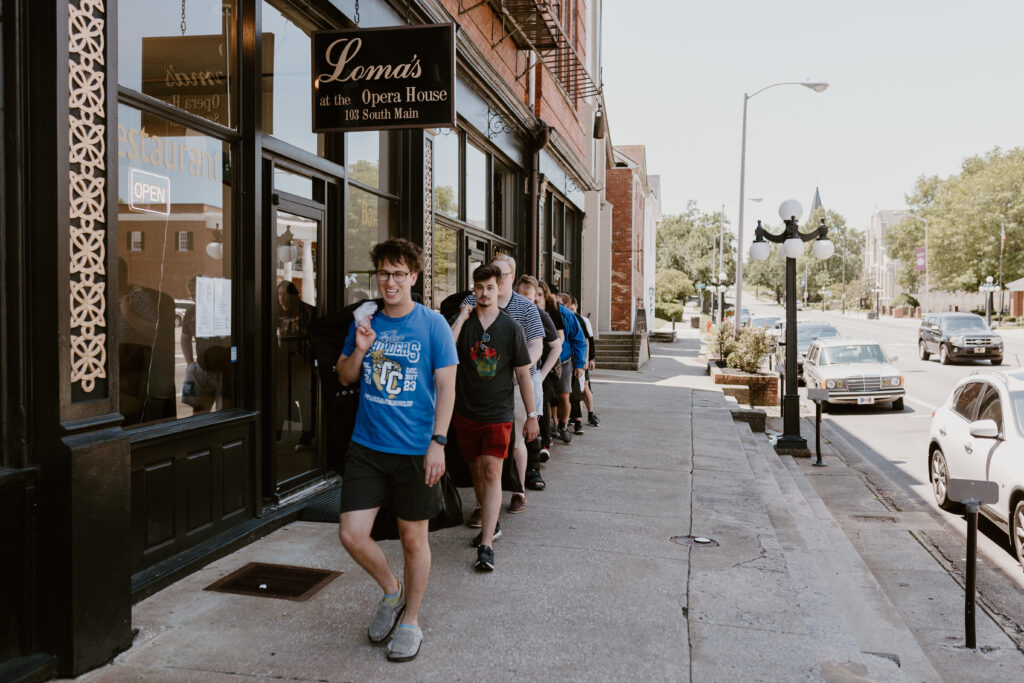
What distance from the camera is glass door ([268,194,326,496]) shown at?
609 centimetres

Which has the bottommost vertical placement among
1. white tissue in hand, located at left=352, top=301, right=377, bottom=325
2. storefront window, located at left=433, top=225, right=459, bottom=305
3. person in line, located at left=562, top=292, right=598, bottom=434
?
person in line, located at left=562, top=292, right=598, bottom=434

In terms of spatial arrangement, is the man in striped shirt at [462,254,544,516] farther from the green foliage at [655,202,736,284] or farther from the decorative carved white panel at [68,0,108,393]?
the green foliage at [655,202,736,284]

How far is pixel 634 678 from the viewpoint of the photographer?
362 centimetres

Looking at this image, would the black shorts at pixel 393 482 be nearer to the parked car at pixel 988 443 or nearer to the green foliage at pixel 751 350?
the parked car at pixel 988 443

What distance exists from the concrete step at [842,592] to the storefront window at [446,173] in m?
4.97

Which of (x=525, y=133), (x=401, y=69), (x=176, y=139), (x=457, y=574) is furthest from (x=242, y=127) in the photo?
(x=525, y=133)

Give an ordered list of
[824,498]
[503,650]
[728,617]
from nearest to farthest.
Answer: [503,650]
[728,617]
[824,498]

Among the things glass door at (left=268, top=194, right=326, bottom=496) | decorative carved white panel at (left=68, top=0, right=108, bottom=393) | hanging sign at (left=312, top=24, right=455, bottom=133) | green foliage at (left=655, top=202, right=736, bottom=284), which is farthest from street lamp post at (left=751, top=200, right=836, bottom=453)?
green foliage at (left=655, top=202, right=736, bottom=284)

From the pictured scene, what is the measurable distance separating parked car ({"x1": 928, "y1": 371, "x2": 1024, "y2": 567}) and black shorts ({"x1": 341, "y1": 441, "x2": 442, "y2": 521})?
197 inches

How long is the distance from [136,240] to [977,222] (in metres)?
72.5

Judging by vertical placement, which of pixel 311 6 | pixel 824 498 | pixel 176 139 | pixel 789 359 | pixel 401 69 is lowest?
A: pixel 824 498

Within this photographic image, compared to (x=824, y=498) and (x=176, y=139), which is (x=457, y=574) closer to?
(x=176, y=139)

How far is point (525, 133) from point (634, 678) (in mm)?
11440

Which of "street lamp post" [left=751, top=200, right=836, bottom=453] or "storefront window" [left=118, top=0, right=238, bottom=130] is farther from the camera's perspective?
"street lamp post" [left=751, top=200, right=836, bottom=453]
